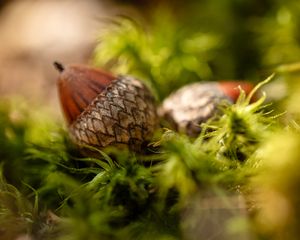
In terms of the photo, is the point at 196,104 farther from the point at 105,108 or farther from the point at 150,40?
the point at 150,40

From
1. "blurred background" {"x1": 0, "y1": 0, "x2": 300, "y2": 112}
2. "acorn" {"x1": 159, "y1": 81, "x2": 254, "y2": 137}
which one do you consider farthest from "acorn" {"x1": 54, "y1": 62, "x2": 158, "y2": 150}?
"blurred background" {"x1": 0, "y1": 0, "x2": 300, "y2": 112}

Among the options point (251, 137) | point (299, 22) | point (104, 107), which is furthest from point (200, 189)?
point (299, 22)

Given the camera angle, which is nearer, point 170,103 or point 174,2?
point 170,103

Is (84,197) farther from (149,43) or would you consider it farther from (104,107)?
(149,43)

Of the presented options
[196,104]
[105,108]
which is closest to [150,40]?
[196,104]

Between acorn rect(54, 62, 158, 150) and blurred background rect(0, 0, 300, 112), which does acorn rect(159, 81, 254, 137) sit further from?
blurred background rect(0, 0, 300, 112)
